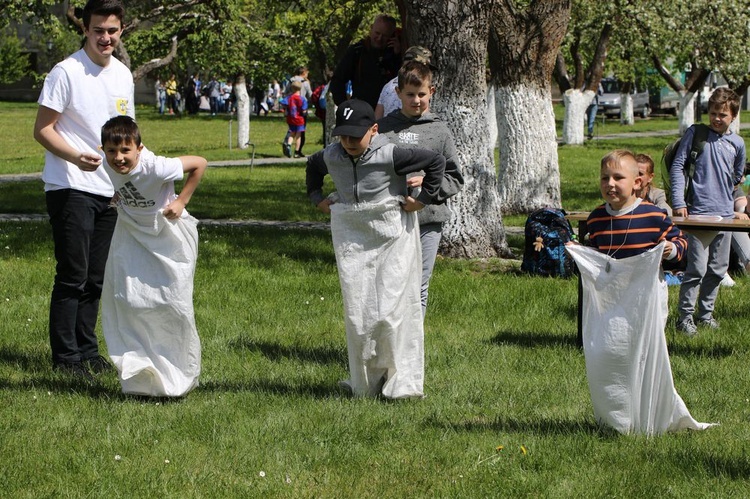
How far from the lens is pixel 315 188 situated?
21.0 ft

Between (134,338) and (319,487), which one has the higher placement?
(134,338)

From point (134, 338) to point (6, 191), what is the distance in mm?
12943

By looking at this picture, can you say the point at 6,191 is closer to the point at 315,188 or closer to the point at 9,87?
the point at 315,188

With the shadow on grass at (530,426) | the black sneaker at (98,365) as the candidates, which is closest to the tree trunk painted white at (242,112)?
the black sneaker at (98,365)

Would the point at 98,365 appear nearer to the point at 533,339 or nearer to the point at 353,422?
the point at 353,422

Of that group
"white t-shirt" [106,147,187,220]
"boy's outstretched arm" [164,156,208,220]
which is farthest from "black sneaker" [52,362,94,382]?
"boy's outstretched arm" [164,156,208,220]

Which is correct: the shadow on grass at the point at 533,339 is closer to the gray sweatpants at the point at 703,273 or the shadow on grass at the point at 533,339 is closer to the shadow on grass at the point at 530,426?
the gray sweatpants at the point at 703,273

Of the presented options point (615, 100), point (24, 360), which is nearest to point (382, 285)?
point (24, 360)

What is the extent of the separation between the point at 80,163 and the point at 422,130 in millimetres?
1860

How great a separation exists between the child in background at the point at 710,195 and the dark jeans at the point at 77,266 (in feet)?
13.2

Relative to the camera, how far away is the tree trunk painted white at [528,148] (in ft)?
50.7

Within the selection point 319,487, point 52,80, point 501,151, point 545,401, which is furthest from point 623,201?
point 501,151

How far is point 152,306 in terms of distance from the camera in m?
5.98

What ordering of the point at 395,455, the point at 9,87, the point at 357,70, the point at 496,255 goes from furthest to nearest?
the point at 9,87 → the point at 496,255 → the point at 357,70 → the point at 395,455
